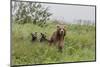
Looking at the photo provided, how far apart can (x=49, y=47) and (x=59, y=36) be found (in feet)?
0.64

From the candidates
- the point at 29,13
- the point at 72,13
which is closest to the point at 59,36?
the point at 72,13

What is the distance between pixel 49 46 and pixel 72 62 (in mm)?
384

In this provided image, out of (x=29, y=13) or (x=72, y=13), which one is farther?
(x=72, y=13)

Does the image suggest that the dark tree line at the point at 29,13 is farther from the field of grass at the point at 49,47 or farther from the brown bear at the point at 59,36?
the brown bear at the point at 59,36

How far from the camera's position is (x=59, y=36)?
2643mm

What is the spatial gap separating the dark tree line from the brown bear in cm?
20

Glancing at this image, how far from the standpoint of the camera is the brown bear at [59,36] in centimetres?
262

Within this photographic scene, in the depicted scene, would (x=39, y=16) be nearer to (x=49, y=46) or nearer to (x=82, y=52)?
(x=49, y=46)

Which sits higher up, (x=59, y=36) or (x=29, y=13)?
(x=29, y=13)

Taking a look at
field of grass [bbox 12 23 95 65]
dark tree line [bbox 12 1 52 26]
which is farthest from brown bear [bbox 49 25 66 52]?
dark tree line [bbox 12 1 52 26]

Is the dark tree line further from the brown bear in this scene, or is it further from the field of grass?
the brown bear

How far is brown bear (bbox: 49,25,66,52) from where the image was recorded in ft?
8.59

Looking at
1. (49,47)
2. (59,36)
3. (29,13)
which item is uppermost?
(29,13)

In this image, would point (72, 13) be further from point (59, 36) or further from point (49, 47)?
point (49, 47)
